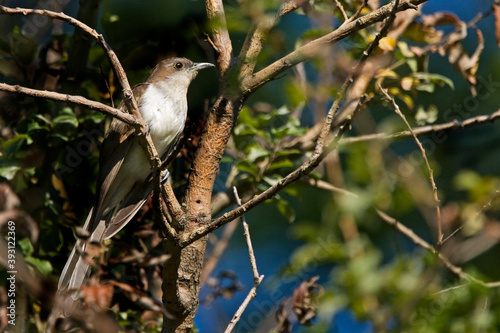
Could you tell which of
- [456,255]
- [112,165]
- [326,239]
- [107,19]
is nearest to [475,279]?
[456,255]

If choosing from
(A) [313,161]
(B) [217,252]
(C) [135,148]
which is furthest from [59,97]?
(B) [217,252]

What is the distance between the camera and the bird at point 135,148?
12.9ft

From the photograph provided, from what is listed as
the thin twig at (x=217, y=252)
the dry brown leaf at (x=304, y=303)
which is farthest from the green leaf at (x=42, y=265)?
the dry brown leaf at (x=304, y=303)

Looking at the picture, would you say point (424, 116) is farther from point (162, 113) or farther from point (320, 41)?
point (320, 41)

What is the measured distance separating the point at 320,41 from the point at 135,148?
6.86ft

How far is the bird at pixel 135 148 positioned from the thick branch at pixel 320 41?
4.00ft

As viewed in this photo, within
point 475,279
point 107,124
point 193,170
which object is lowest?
point 475,279

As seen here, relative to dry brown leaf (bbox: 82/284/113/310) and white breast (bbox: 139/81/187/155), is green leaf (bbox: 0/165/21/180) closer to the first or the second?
white breast (bbox: 139/81/187/155)

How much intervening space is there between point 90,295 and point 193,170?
0.96m

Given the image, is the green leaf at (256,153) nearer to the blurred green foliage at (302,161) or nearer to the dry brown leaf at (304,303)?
the blurred green foliage at (302,161)

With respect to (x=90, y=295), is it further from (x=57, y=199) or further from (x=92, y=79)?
(x=92, y=79)

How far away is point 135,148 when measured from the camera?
4.37 metres

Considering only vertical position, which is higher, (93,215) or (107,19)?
(107,19)

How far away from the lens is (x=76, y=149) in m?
4.24
